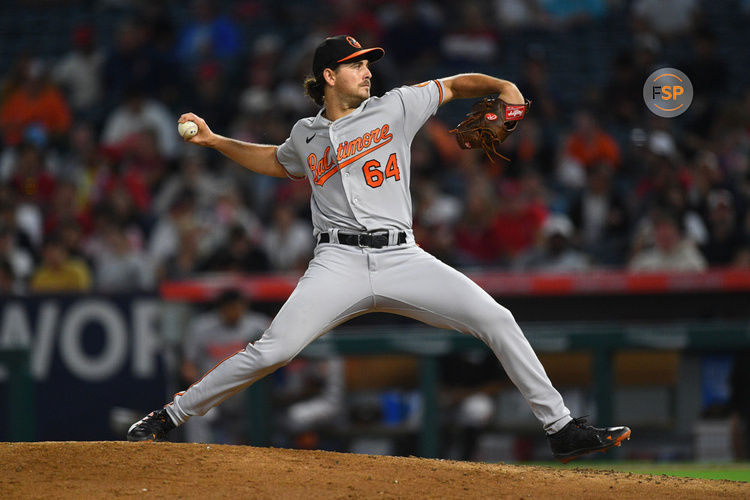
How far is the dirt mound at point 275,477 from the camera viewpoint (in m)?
4.12

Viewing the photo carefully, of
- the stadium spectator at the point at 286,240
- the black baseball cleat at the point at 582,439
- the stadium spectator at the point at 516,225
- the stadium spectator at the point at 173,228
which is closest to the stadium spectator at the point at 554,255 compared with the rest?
the stadium spectator at the point at 516,225

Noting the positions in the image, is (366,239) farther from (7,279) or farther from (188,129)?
(7,279)

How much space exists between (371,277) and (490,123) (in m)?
0.82

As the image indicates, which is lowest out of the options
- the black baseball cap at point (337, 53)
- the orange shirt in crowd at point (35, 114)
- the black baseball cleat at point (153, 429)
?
the black baseball cleat at point (153, 429)

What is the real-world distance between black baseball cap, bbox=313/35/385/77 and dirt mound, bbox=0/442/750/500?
1670mm

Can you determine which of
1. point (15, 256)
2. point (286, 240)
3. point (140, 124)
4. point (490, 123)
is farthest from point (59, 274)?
point (490, 123)

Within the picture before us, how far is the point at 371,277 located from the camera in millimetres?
4340

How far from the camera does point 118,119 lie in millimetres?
11156

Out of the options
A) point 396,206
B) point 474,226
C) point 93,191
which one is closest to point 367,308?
point 396,206

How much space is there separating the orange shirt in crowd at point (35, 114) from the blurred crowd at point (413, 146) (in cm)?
2

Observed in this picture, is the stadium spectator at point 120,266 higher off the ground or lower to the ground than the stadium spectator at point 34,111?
lower

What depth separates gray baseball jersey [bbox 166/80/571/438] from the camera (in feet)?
14.1

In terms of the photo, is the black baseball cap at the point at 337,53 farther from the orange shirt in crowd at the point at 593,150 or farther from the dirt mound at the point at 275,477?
the orange shirt in crowd at the point at 593,150

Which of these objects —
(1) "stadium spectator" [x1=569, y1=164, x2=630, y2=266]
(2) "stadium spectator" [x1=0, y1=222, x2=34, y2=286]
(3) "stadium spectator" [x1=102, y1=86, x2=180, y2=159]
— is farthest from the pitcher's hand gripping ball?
Result: (3) "stadium spectator" [x1=102, y1=86, x2=180, y2=159]
